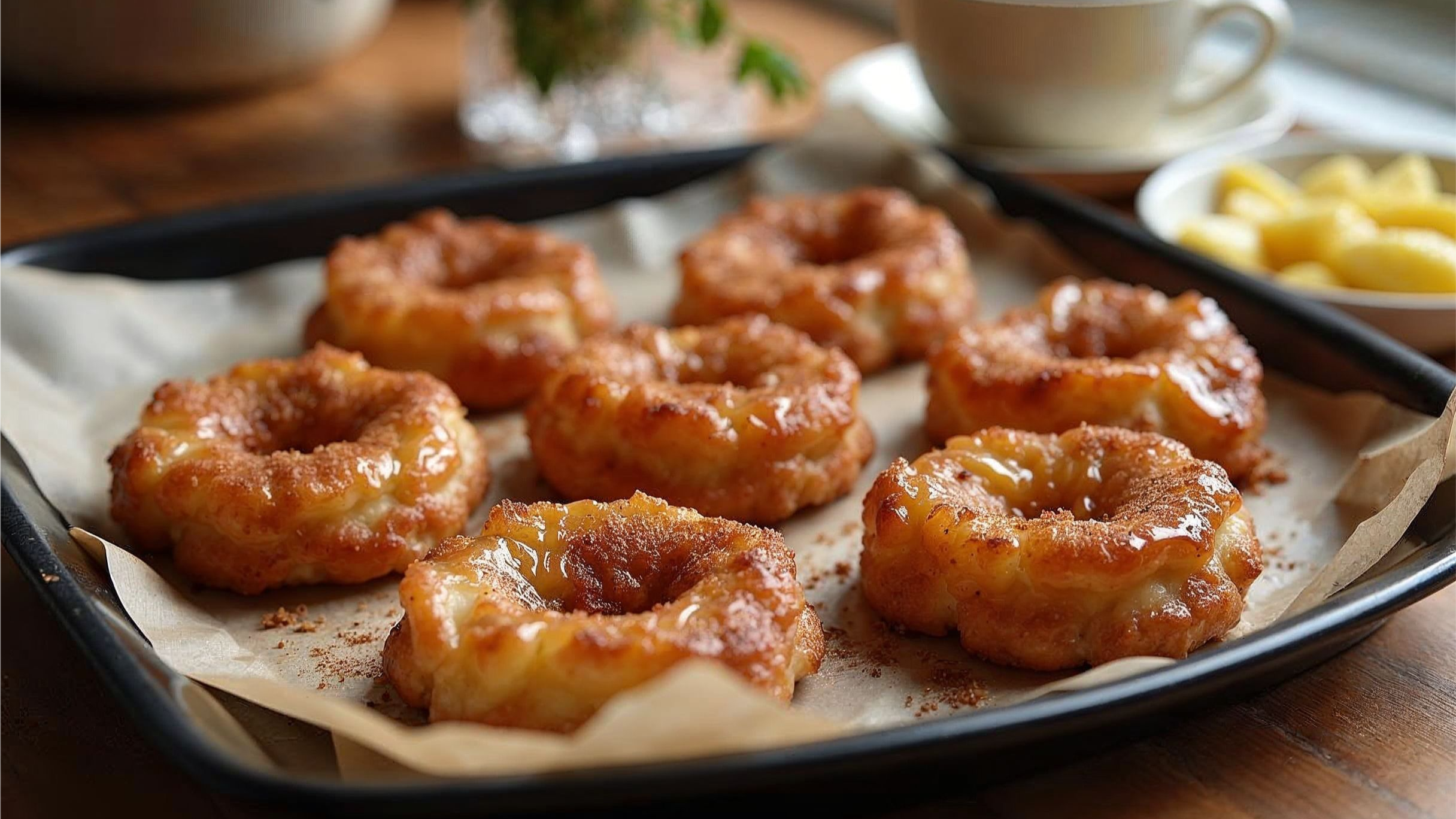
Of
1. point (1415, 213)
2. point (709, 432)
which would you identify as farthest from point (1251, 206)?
point (709, 432)

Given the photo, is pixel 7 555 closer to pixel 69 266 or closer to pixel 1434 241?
pixel 69 266

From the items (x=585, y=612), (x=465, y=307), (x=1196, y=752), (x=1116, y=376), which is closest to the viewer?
(x=1196, y=752)

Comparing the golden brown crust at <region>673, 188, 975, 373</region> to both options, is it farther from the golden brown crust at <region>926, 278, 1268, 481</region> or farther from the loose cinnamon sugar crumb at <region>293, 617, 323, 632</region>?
the loose cinnamon sugar crumb at <region>293, 617, 323, 632</region>

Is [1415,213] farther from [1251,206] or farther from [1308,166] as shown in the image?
[1308,166]

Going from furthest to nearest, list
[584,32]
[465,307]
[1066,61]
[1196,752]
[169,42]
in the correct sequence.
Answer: [169,42]
[584,32]
[1066,61]
[465,307]
[1196,752]

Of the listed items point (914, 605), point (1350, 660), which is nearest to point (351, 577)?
point (914, 605)

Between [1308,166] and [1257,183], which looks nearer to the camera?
[1257,183]
